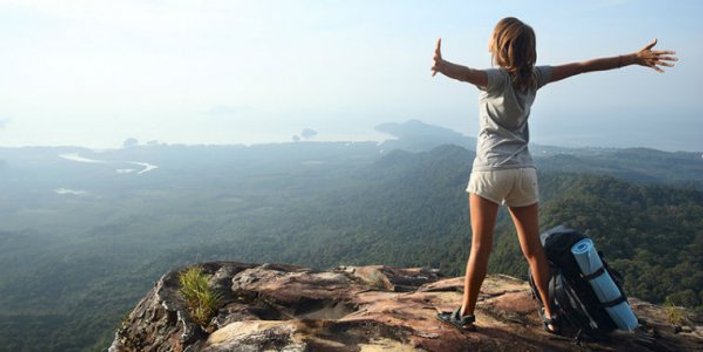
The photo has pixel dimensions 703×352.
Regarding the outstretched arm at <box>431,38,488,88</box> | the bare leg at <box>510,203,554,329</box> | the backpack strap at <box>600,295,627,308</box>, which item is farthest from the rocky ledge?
the outstretched arm at <box>431,38,488,88</box>

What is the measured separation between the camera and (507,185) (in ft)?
12.9

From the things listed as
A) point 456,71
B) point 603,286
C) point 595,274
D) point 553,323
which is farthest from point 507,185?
point 553,323

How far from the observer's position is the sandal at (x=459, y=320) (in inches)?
179

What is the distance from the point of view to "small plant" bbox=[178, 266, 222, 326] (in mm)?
5469

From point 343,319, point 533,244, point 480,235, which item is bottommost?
point 343,319

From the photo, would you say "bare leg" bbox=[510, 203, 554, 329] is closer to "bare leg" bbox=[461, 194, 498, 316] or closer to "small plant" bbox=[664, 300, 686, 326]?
"bare leg" bbox=[461, 194, 498, 316]

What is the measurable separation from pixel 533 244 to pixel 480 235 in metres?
0.58

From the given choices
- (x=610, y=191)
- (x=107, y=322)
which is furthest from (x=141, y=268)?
(x=610, y=191)

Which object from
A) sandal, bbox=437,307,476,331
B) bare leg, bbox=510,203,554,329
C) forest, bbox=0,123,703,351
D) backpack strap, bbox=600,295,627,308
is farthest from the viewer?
forest, bbox=0,123,703,351

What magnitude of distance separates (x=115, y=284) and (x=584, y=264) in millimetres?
107070

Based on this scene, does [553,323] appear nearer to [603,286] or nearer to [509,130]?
[603,286]

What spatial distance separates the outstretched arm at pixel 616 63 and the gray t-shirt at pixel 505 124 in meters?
0.15

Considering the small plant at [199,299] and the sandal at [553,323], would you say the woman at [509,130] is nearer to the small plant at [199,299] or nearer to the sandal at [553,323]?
the sandal at [553,323]

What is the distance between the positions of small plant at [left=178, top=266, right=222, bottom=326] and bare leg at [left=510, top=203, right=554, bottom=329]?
11.6 feet
